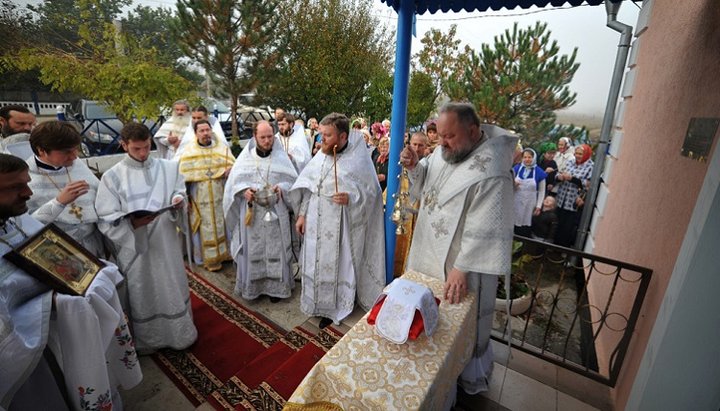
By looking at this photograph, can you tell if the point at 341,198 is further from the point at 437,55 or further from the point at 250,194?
the point at 437,55

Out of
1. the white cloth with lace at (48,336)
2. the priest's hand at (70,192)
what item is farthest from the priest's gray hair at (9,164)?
the priest's hand at (70,192)

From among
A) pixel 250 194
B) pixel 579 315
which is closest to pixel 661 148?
pixel 579 315

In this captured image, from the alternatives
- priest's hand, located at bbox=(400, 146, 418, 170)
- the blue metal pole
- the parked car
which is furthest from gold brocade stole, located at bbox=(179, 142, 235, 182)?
the parked car

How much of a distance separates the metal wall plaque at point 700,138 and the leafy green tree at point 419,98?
13.5m

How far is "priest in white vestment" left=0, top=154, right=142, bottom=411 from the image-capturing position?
1615 millimetres

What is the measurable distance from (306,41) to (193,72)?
18.2ft

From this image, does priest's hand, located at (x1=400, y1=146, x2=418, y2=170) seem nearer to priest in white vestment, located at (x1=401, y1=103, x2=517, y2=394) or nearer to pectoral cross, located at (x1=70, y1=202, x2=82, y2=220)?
priest in white vestment, located at (x1=401, y1=103, x2=517, y2=394)

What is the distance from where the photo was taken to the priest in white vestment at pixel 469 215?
2.17 meters

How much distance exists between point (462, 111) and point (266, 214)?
8.23 feet

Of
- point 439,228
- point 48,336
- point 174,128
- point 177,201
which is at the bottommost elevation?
point 48,336

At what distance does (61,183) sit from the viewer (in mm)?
2545

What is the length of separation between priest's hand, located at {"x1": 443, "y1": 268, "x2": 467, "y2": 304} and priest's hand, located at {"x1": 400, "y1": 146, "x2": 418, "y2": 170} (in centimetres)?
82

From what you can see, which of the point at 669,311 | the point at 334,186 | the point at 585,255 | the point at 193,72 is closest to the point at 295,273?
the point at 334,186

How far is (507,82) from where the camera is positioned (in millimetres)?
13398
